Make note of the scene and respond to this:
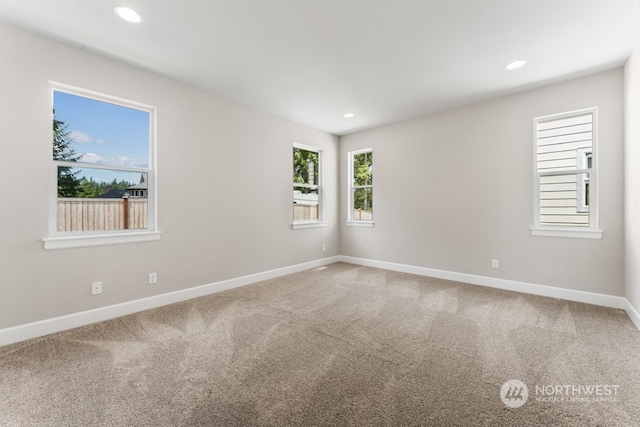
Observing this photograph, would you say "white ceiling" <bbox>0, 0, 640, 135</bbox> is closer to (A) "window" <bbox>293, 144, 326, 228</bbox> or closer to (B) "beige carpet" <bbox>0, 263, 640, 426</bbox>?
(A) "window" <bbox>293, 144, 326, 228</bbox>

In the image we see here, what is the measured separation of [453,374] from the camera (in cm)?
195

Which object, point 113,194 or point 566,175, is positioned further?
point 566,175

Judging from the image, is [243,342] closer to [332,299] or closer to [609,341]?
[332,299]

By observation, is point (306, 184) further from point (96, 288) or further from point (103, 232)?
point (96, 288)

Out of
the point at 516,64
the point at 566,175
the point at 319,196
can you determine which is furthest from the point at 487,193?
the point at 319,196

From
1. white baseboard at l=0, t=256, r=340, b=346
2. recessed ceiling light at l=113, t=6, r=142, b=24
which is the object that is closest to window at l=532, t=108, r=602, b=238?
white baseboard at l=0, t=256, r=340, b=346

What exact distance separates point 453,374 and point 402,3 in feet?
8.88

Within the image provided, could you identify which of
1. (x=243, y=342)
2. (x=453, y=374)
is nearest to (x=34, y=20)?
(x=243, y=342)

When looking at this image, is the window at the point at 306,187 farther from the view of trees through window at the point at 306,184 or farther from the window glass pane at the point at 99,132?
the window glass pane at the point at 99,132

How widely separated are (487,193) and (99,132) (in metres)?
4.88

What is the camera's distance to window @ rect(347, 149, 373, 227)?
5.53 metres

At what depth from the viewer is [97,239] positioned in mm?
2854

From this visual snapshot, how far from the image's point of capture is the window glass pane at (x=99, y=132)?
108 inches

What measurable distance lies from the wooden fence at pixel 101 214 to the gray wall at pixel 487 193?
12.4ft
